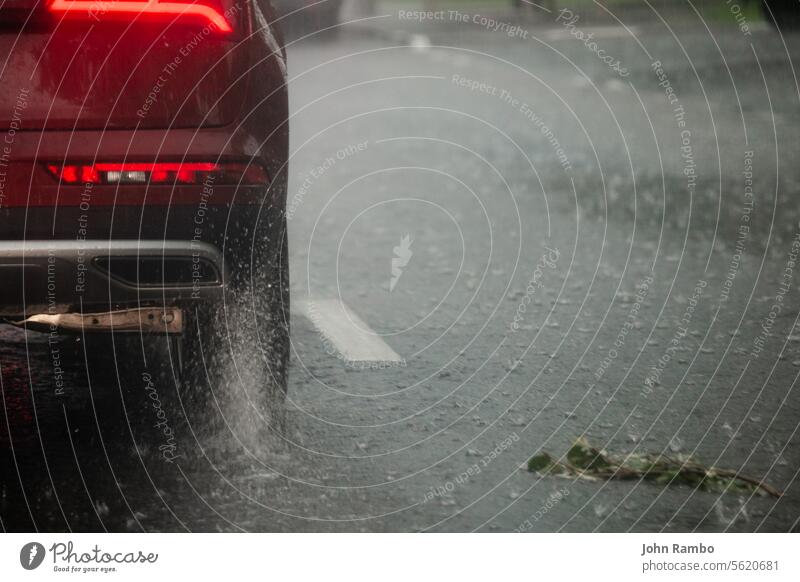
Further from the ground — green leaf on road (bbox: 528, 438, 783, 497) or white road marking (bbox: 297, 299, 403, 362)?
white road marking (bbox: 297, 299, 403, 362)

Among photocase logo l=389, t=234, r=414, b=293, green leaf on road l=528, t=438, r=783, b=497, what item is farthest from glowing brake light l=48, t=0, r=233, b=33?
photocase logo l=389, t=234, r=414, b=293

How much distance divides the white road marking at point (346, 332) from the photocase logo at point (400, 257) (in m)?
0.43

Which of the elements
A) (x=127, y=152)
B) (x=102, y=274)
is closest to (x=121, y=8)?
(x=127, y=152)

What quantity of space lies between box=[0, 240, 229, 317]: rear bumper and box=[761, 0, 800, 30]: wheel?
12347 millimetres

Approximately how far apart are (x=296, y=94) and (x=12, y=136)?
1120 cm

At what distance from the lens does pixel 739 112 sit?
39.8ft

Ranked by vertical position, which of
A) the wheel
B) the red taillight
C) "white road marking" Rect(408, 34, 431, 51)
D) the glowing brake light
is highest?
"white road marking" Rect(408, 34, 431, 51)

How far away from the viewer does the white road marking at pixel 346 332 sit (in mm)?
5293

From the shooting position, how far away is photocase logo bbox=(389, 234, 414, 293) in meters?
6.57

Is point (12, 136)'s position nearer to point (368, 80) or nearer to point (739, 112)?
point (739, 112)

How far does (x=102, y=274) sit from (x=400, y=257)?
11.0 feet
